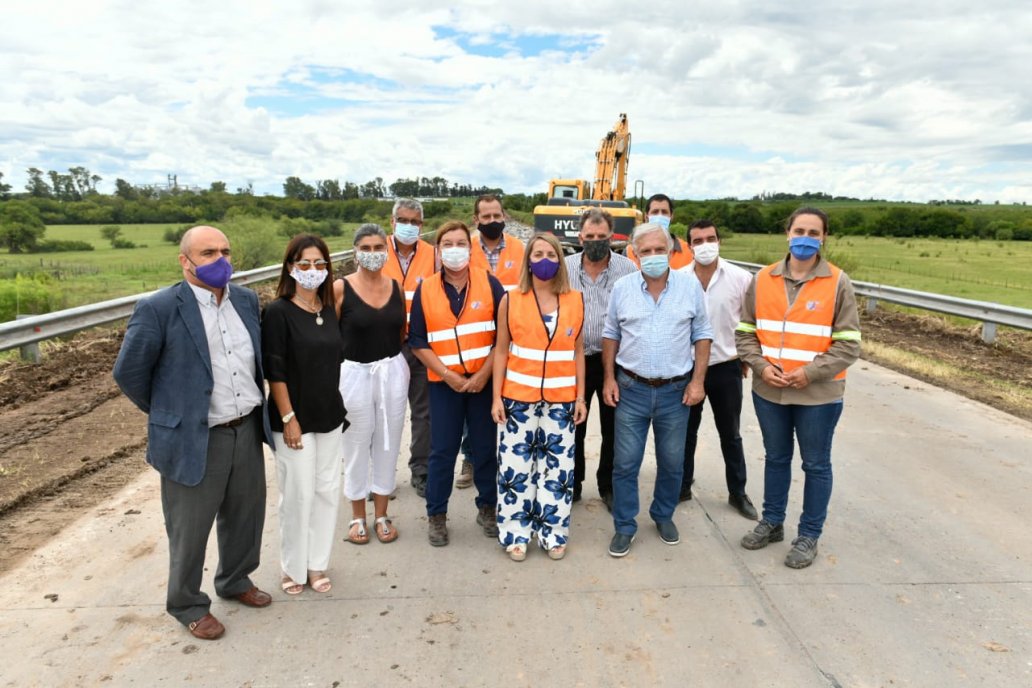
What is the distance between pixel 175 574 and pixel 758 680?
8.58 ft

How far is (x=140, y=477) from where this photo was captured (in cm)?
493

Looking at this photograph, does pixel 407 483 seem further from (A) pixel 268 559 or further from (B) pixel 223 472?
(B) pixel 223 472

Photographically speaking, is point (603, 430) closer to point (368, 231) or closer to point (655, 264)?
point (655, 264)

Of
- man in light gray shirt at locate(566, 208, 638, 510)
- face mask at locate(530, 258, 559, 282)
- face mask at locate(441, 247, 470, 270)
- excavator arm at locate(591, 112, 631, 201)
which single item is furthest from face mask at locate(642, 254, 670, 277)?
excavator arm at locate(591, 112, 631, 201)

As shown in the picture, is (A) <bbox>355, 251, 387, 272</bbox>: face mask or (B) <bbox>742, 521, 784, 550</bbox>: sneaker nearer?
(A) <bbox>355, 251, 387, 272</bbox>: face mask

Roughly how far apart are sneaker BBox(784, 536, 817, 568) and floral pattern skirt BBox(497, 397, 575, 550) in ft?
4.17

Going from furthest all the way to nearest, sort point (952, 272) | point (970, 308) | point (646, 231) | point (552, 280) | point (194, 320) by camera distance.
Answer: point (952, 272) < point (970, 308) < point (646, 231) < point (552, 280) < point (194, 320)

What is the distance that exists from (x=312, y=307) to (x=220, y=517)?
1134 mm

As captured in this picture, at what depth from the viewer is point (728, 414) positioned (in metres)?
4.48

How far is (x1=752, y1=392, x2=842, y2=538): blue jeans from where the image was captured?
3.80 metres

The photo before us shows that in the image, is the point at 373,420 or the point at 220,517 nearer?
the point at 220,517

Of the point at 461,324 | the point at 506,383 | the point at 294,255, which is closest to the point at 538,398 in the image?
the point at 506,383

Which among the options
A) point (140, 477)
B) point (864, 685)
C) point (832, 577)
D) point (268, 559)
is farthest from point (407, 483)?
point (864, 685)

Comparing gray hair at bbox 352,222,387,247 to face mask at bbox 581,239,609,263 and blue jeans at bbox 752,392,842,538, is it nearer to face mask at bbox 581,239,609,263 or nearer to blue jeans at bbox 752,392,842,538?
face mask at bbox 581,239,609,263
